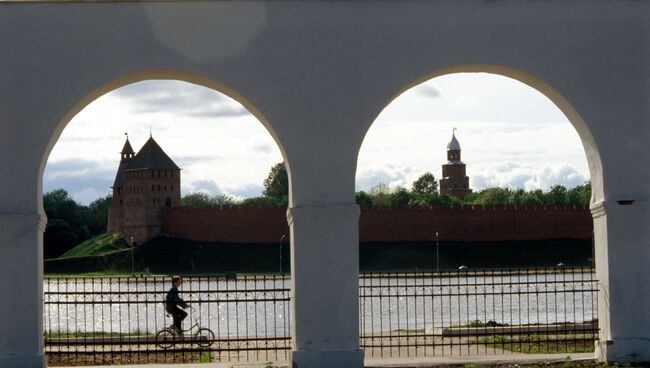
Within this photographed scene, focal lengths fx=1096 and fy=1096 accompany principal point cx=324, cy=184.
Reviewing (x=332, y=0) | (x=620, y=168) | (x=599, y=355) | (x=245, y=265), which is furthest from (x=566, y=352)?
(x=245, y=265)

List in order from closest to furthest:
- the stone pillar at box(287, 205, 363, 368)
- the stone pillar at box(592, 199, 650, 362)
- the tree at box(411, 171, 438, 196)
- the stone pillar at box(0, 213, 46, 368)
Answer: the stone pillar at box(0, 213, 46, 368), the stone pillar at box(287, 205, 363, 368), the stone pillar at box(592, 199, 650, 362), the tree at box(411, 171, 438, 196)

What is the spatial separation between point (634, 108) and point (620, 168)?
0.59 metres

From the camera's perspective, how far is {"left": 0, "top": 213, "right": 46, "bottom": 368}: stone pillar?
391 inches

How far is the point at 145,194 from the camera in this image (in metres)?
69.2

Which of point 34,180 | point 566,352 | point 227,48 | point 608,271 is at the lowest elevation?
point 566,352

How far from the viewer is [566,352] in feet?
37.2

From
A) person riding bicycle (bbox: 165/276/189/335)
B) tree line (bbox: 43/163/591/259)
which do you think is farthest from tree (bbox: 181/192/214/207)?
person riding bicycle (bbox: 165/276/189/335)

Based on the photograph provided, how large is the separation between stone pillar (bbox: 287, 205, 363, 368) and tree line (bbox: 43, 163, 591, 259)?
5442 cm

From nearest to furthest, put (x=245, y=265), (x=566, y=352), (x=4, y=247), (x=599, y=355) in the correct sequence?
1. (x=4, y=247)
2. (x=599, y=355)
3. (x=566, y=352)
4. (x=245, y=265)

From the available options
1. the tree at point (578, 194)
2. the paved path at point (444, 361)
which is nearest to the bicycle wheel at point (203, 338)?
the paved path at point (444, 361)

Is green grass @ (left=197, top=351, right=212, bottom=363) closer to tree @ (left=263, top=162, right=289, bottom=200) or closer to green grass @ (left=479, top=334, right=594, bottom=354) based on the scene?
green grass @ (left=479, top=334, right=594, bottom=354)

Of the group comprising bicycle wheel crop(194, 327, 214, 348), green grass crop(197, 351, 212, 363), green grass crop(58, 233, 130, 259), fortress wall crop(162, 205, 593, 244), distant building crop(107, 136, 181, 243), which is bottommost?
green grass crop(197, 351, 212, 363)

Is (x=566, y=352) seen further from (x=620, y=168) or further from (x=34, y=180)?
(x=34, y=180)

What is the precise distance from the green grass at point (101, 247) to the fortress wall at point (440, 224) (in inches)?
230
